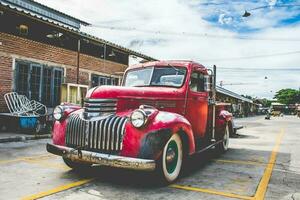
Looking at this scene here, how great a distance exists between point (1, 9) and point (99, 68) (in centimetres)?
689

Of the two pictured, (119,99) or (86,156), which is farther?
(119,99)

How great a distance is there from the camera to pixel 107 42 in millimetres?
16672

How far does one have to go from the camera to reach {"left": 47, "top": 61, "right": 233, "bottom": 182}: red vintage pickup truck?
177 inches

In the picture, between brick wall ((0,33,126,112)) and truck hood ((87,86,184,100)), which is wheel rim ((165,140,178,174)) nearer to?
truck hood ((87,86,184,100))

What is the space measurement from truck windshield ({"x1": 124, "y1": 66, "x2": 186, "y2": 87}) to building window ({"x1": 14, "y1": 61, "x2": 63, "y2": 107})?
7867 millimetres

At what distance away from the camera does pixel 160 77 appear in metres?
6.29

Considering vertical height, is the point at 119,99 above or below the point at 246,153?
above

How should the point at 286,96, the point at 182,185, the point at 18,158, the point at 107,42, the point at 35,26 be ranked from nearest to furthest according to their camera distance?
the point at 182,185 → the point at 18,158 → the point at 35,26 → the point at 107,42 → the point at 286,96

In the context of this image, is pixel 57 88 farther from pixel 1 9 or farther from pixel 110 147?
pixel 110 147

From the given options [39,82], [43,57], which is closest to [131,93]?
[39,82]

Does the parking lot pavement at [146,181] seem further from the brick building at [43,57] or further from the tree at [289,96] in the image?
the tree at [289,96]

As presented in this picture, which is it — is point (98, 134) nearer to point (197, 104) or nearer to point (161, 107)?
point (161, 107)

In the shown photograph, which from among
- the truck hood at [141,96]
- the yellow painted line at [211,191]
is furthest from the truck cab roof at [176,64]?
the yellow painted line at [211,191]

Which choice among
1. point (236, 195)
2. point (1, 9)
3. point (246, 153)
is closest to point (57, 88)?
point (1, 9)
